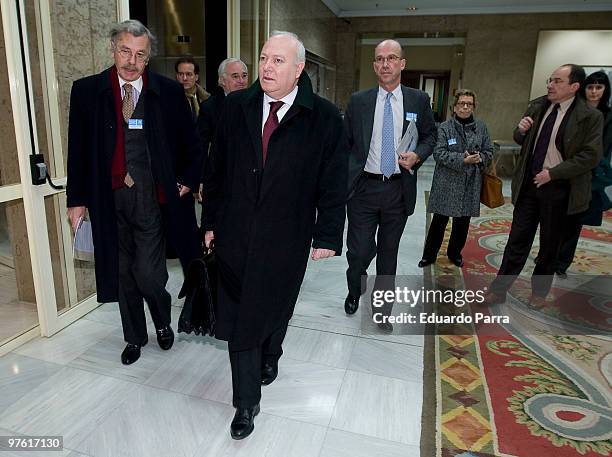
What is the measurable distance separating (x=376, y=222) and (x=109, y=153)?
172 centimetres

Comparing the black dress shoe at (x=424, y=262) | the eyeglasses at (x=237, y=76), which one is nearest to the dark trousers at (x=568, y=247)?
the black dress shoe at (x=424, y=262)

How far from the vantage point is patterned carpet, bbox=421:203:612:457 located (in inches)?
80.6

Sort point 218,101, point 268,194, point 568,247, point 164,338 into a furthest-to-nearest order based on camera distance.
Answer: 1. point 568,247
2. point 218,101
3. point 164,338
4. point 268,194

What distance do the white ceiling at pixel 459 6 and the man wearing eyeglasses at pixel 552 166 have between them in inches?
Result: 310

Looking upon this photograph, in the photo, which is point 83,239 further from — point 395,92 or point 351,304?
point 395,92

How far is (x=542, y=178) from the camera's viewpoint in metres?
2.99

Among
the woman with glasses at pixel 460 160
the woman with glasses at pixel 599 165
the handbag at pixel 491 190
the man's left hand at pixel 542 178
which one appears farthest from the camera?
the handbag at pixel 491 190

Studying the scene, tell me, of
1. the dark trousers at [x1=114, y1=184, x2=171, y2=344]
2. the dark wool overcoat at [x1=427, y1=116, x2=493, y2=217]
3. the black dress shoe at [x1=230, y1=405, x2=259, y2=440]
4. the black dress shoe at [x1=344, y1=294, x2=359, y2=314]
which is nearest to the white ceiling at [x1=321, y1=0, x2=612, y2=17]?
the dark wool overcoat at [x1=427, y1=116, x2=493, y2=217]

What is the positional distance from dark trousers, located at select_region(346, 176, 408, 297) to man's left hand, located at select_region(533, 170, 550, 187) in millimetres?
953

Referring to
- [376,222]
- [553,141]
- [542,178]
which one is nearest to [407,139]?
[376,222]

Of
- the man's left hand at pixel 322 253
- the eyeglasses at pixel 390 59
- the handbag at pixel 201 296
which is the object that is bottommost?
the handbag at pixel 201 296

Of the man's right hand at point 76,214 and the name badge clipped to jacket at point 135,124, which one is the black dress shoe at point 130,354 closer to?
the man's right hand at point 76,214

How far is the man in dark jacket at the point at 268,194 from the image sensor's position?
1.81m

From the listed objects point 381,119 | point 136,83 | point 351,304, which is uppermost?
point 136,83
